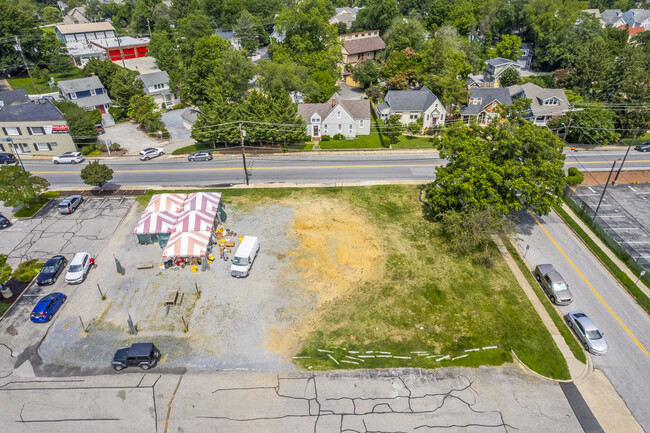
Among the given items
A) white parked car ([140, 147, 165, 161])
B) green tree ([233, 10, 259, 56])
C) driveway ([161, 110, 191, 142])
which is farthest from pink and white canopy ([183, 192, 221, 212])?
green tree ([233, 10, 259, 56])

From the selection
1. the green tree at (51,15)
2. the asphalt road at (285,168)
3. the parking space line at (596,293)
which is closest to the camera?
the parking space line at (596,293)

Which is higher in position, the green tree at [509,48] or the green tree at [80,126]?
the green tree at [509,48]

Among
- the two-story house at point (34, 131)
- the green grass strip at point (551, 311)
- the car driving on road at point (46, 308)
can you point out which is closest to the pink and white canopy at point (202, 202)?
A: the car driving on road at point (46, 308)

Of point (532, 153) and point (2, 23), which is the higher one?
point (2, 23)

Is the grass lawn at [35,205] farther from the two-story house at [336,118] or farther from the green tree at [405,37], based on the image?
the green tree at [405,37]

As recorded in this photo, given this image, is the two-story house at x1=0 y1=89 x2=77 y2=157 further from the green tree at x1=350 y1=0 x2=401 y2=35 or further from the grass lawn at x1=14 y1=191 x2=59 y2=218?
the green tree at x1=350 y1=0 x2=401 y2=35

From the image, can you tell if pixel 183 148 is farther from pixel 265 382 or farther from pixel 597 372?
pixel 597 372

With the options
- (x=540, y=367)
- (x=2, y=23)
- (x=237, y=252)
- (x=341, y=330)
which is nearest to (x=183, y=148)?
(x=237, y=252)
